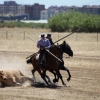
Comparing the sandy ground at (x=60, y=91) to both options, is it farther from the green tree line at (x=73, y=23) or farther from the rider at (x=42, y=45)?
the green tree line at (x=73, y=23)

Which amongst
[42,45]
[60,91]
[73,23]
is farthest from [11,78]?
[73,23]

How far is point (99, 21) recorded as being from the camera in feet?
277

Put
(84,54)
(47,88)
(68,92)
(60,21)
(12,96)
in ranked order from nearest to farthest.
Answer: (12,96), (68,92), (47,88), (84,54), (60,21)

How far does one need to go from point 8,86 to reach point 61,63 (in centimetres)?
249

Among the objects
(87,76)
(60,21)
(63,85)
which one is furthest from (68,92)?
(60,21)

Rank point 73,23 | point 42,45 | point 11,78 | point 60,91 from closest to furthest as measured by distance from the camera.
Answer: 1. point 60,91
2. point 11,78
3. point 42,45
4. point 73,23

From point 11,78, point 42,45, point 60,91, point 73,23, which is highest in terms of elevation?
point 42,45

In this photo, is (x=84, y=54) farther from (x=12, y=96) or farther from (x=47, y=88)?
(x=12, y=96)

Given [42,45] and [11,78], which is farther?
[42,45]

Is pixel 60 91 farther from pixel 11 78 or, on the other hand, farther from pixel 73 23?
pixel 73 23

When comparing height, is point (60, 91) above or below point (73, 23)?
above

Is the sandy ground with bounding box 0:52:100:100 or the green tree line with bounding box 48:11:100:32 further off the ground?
the sandy ground with bounding box 0:52:100:100

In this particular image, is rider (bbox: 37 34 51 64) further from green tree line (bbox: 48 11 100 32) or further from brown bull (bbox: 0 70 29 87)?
green tree line (bbox: 48 11 100 32)

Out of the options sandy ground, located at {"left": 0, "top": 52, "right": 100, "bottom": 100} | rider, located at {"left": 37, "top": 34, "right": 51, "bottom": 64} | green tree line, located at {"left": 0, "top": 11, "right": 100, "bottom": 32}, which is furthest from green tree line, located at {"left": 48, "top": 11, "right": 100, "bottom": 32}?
rider, located at {"left": 37, "top": 34, "right": 51, "bottom": 64}
